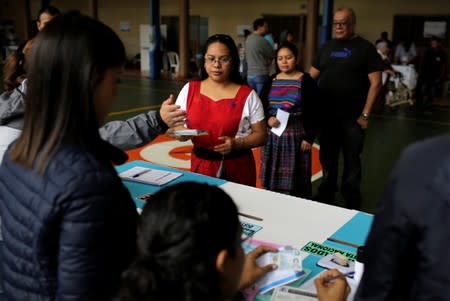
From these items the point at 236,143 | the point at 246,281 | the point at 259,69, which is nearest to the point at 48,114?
the point at 246,281

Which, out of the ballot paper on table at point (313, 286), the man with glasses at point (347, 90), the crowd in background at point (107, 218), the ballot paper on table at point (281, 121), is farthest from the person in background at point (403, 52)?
the crowd in background at point (107, 218)

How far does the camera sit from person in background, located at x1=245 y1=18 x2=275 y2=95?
7.52 metres

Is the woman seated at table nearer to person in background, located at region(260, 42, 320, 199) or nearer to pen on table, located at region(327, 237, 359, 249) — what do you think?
person in background, located at region(260, 42, 320, 199)

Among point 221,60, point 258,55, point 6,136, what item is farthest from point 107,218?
point 258,55

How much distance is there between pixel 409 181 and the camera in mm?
860

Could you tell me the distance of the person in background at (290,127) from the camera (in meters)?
3.49

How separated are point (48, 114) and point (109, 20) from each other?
1911 cm

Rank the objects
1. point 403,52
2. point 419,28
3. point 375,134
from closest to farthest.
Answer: point 375,134 → point 403,52 → point 419,28

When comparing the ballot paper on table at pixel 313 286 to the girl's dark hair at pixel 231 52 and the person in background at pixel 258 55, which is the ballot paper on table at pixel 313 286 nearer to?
the girl's dark hair at pixel 231 52

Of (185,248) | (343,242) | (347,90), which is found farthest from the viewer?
(347,90)

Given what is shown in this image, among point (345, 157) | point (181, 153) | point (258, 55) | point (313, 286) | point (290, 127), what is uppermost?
point (258, 55)

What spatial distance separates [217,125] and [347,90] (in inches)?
64.0

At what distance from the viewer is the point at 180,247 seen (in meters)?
0.92

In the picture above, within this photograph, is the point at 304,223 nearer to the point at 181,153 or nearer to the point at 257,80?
the point at 181,153
